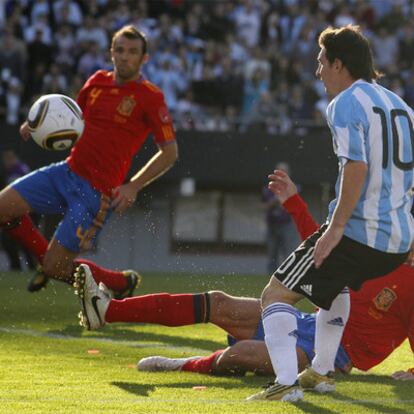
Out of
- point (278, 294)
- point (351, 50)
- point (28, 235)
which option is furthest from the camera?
point (28, 235)

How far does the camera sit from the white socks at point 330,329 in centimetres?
612

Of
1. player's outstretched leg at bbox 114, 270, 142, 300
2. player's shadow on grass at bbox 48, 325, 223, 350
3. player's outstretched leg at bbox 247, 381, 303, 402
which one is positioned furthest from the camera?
player's outstretched leg at bbox 114, 270, 142, 300

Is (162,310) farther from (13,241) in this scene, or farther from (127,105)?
(13,241)

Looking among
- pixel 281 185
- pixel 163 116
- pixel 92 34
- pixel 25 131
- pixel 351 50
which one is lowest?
pixel 281 185

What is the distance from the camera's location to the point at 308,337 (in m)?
6.57

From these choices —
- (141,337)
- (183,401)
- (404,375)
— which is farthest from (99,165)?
(183,401)

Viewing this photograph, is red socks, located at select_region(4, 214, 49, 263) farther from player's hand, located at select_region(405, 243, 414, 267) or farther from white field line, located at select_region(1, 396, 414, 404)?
player's hand, located at select_region(405, 243, 414, 267)

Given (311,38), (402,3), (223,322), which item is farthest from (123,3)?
(223,322)

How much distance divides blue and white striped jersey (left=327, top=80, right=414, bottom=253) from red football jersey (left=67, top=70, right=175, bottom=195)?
3.83m

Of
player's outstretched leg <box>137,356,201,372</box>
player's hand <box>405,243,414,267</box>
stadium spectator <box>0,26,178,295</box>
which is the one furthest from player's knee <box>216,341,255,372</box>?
stadium spectator <box>0,26,178,295</box>

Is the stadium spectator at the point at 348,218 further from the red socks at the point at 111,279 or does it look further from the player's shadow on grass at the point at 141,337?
the red socks at the point at 111,279

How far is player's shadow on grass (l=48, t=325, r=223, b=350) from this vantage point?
8531mm

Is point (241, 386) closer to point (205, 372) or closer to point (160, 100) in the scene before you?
point (205, 372)

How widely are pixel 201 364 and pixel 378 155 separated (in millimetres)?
1881
